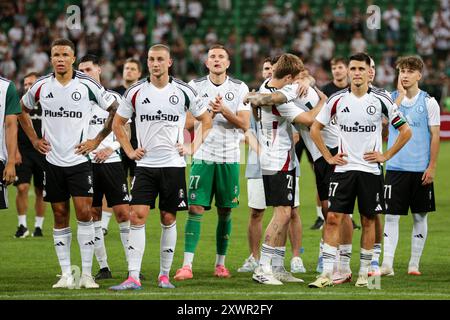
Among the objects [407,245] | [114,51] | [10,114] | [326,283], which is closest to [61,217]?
[10,114]

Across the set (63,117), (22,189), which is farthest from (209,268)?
(22,189)

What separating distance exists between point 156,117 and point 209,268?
266 centimetres

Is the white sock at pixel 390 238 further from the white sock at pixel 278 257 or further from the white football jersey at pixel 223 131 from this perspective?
the white football jersey at pixel 223 131

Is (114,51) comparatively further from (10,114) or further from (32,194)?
(10,114)

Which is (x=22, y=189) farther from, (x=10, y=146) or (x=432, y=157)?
(x=432, y=157)

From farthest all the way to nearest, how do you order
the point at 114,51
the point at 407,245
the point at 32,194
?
the point at 114,51 → the point at 32,194 → the point at 407,245

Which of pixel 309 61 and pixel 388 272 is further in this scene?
pixel 309 61

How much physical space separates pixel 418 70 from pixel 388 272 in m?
2.33

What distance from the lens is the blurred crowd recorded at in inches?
1288

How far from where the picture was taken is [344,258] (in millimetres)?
10977

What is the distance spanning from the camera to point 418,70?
455 inches

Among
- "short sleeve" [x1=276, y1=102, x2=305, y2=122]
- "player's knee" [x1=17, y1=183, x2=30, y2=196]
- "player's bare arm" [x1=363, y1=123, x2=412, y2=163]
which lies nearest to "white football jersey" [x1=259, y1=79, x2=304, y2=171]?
"short sleeve" [x1=276, y1=102, x2=305, y2=122]

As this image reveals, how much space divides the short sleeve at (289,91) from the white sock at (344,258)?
5.69ft

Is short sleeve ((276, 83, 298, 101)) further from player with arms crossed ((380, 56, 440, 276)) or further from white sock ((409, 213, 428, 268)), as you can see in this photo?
white sock ((409, 213, 428, 268))
